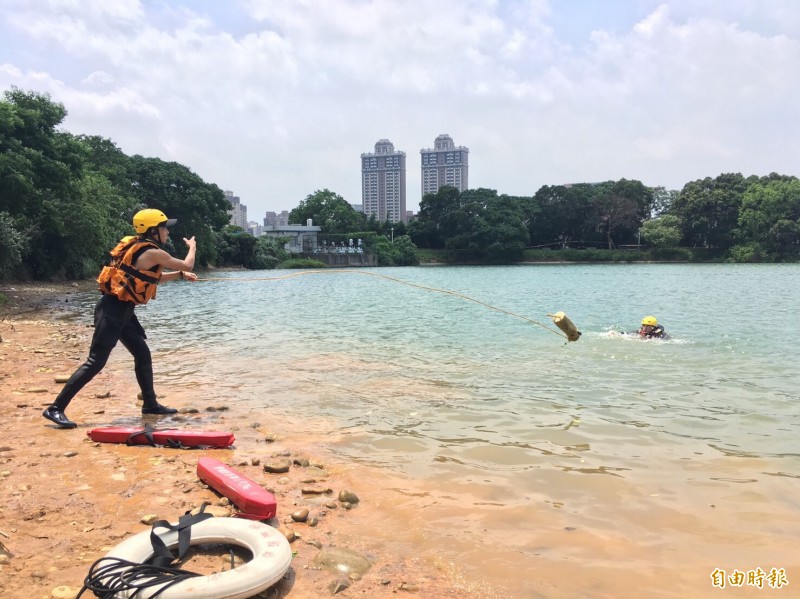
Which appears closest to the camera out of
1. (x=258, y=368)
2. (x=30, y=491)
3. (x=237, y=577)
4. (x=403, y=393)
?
(x=237, y=577)

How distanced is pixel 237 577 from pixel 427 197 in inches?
4435

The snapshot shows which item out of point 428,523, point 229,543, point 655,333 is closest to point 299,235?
point 655,333

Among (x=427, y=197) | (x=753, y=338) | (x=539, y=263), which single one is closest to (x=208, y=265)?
(x=427, y=197)

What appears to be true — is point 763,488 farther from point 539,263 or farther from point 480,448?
point 539,263

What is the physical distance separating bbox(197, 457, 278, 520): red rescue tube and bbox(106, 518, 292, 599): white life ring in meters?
0.29

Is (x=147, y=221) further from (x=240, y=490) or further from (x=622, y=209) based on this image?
(x=622, y=209)

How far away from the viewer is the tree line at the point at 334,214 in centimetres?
2538

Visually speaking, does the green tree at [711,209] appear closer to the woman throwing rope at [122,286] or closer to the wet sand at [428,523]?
the wet sand at [428,523]

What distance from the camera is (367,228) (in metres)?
125

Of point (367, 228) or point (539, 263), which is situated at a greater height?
Result: point (367, 228)

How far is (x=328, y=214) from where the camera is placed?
129500 millimetres

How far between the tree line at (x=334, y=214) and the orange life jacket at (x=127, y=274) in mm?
19464

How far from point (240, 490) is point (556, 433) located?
13.5ft

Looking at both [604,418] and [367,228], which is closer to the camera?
[604,418]
